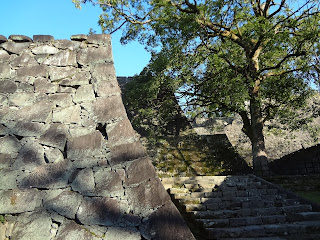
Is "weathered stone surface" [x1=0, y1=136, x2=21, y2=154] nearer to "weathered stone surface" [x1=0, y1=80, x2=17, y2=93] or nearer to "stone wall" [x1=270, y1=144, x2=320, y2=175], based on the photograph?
"weathered stone surface" [x1=0, y1=80, x2=17, y2=93]

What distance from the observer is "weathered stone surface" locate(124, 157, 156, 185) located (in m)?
1.89

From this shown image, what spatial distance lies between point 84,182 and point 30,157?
48 cm

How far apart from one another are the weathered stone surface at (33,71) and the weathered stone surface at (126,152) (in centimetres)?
110

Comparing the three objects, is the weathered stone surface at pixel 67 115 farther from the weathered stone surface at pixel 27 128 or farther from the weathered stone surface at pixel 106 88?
the weathered stone surface at pixel 106 88

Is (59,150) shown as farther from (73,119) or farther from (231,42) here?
(231,42)

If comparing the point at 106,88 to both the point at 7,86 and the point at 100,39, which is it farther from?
the point at 7,86

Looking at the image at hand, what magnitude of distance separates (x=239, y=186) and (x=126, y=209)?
5018mm

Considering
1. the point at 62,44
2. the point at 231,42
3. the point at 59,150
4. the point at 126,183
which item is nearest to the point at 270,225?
the point at 126,183

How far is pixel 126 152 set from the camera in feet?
6.64

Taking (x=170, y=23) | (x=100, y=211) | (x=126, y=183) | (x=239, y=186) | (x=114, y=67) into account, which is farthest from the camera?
(x=170, y=23)

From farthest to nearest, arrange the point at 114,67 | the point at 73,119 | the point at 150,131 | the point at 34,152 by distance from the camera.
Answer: the point at 150,131 → the point at 114,67 → the point at 73,119 → the point at 34,152

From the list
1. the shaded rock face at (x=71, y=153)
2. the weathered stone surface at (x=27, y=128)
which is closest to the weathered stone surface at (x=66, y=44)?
the shaded rock face at (x=71, y=153)

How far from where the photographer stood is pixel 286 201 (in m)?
5.54

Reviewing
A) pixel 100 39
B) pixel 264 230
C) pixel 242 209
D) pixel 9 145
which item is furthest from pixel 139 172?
pixel 242 209
